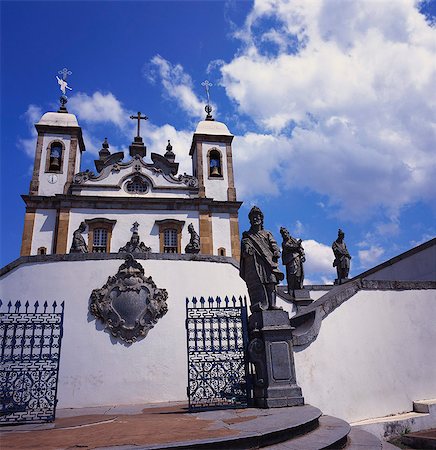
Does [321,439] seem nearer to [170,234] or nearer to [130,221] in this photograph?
[170,234]

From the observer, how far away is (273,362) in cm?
620

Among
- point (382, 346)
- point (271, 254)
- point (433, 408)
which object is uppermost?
point (271, 254)

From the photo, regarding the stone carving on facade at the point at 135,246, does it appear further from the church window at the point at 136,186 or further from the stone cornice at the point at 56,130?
the stone cornice at the point at 56,130

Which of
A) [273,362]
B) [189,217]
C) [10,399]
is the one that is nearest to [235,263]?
[273,362]

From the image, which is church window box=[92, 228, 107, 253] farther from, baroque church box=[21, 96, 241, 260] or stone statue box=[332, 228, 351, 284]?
stone statue box=[332, 228, 351, 284]

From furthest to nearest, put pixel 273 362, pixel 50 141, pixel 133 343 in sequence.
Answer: pixel 50 141 < pixel 133 343 < pixel 273 362

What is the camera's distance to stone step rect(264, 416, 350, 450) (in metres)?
4.04

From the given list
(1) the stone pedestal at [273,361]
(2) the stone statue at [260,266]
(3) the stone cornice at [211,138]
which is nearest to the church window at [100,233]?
(3) the stone cornice at [211,138]

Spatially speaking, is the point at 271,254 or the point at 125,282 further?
the point at 125,282

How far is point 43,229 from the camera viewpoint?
22.6 meters

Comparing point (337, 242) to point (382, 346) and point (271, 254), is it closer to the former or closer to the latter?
point (382, 346)

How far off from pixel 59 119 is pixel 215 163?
10.8 m

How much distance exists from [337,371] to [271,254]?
2.47m

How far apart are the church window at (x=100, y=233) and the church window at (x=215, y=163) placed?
7.45 metres
